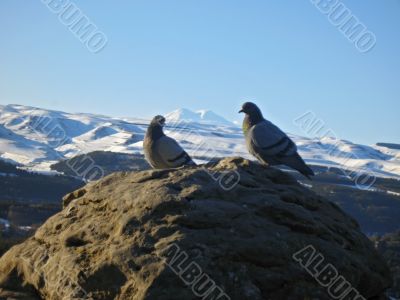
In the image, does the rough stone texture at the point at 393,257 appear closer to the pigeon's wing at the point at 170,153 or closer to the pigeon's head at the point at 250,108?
the pigeon's head at the point at 250,108

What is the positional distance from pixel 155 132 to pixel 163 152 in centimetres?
67

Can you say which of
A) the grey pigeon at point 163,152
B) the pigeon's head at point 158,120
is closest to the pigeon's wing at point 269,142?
the grey pigeon at point 163,152

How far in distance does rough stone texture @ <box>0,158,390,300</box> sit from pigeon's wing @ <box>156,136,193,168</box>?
2.62 meters

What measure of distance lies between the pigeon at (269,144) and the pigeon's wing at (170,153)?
1.43m

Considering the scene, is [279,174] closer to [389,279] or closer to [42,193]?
[389,279]

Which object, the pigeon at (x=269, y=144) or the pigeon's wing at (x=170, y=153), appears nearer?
the pigeon at (x=269, y=144)

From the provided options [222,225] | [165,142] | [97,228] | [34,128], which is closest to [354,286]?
[222,225]

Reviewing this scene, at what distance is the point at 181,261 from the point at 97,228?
165cm

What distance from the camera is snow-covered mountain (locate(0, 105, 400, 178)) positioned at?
111375 millimetres

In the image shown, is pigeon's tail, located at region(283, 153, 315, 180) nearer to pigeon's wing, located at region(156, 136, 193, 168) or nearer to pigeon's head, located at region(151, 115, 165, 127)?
pigeon's wing, located at region(156, 136, 193, 168)

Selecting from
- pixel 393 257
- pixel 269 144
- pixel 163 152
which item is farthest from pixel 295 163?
pixel 393 257

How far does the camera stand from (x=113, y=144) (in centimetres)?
12212

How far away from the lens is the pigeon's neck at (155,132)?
466 inches

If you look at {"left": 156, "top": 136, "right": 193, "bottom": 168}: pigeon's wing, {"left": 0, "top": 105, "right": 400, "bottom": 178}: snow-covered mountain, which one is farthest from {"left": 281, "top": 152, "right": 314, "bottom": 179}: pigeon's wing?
{"left": 0, "top": 105, "right": 400, "bottom": 178}: snow-covered mountain
